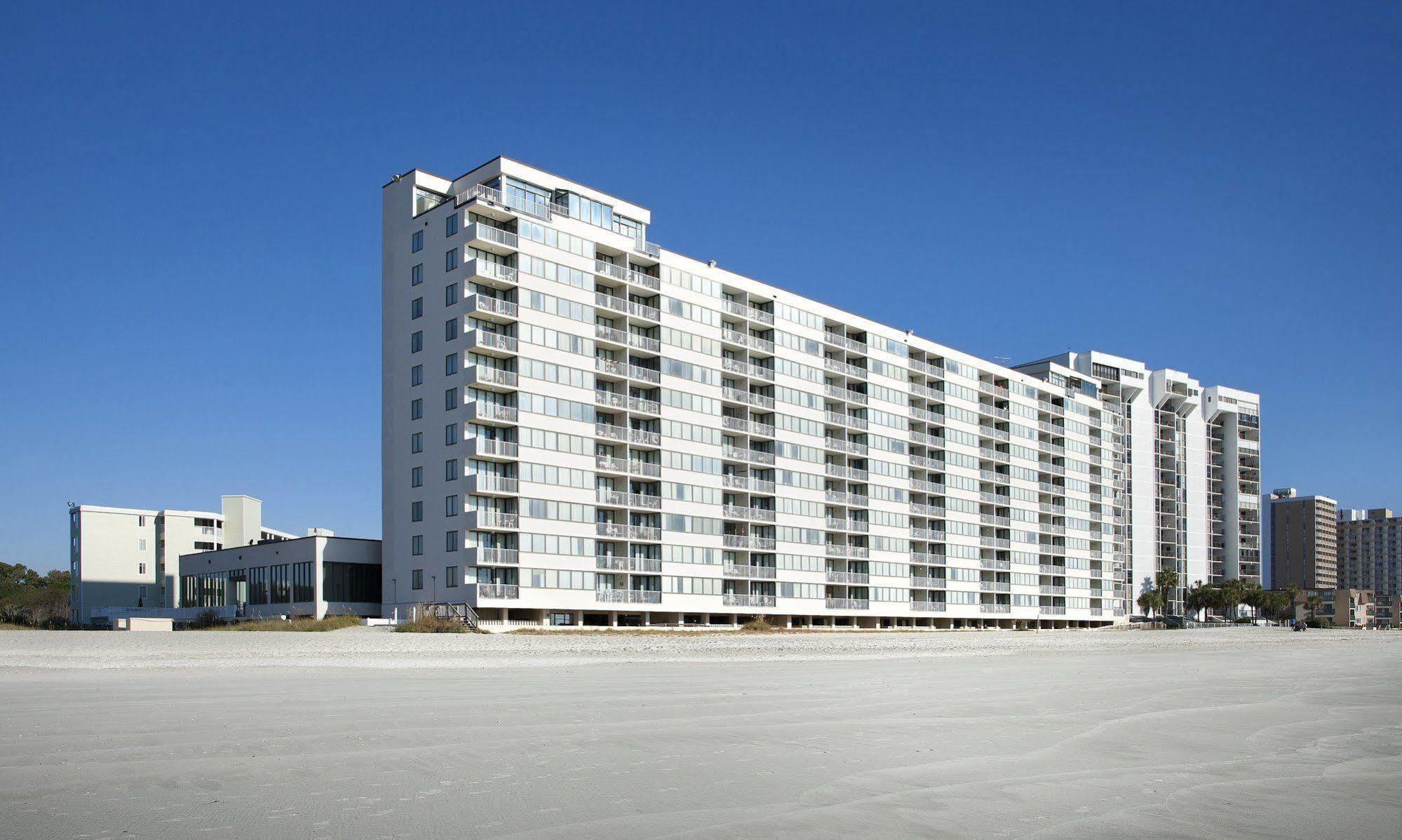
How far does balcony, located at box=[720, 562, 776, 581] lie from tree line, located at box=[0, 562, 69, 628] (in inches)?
1973

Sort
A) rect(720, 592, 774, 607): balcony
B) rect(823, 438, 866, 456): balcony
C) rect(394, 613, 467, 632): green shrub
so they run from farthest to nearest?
rect(823, 438, 866, 456): balcony < rect(720, 592, 774, 607): balcony < rect(394, 613, 467, 632): green shrub

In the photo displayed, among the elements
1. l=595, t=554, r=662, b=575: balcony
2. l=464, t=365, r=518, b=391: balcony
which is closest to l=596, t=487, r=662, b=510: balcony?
l=595, t=554, r=662, b=575: balcony

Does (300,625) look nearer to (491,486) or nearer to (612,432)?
(491,486)

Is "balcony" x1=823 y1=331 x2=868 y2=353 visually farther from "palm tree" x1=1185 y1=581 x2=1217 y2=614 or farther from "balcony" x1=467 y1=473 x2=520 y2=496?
"palm tree" x1=1185 y1=581 x2=1217 y2=614

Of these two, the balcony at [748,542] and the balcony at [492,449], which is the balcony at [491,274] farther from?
the balcony at [748,542]

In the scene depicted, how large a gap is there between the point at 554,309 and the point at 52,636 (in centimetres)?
4717

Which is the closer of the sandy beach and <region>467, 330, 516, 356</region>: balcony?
the sandy beach

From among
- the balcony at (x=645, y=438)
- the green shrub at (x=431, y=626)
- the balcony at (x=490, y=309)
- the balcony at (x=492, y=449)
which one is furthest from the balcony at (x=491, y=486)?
the green shrub at (x=431, y=626)

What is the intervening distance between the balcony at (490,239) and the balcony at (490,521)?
64.0 feet

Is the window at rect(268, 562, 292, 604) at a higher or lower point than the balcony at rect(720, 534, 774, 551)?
lower

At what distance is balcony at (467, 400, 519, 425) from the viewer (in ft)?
251

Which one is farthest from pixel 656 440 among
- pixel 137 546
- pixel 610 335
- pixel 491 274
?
pixel 137 546

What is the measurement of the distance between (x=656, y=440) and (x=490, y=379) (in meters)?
17.4

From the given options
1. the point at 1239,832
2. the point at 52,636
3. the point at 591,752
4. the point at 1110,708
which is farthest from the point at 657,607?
the point at 1239,832
